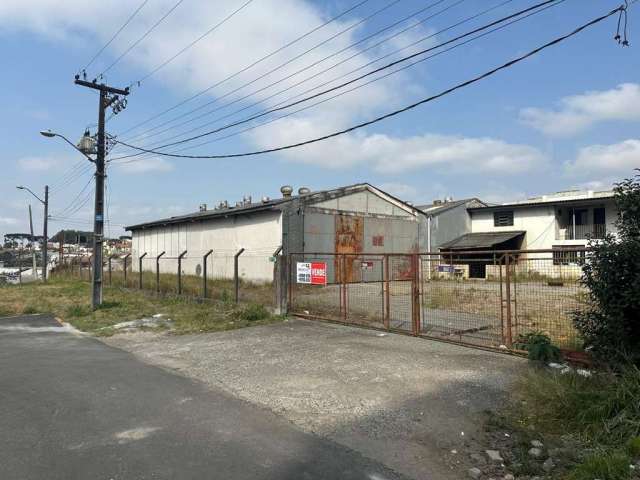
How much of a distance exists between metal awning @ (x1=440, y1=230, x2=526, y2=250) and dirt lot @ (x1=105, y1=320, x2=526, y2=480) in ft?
88.1

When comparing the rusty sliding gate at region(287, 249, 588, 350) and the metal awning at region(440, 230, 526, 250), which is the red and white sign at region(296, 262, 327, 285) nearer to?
the rusty sliding gate at region(287, 249, 588, 350)

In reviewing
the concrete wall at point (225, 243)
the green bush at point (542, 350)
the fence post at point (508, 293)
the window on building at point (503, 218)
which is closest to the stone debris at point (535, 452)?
the green bush at point (542, 350)

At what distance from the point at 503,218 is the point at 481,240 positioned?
346 cm

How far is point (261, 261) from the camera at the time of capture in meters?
23.6

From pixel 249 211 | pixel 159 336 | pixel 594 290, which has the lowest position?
pixel 159 336

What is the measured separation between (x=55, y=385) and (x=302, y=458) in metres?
4.74

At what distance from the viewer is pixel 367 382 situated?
292 inches

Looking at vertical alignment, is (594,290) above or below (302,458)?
above

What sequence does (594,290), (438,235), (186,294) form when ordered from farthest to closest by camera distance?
(438,235)
(186,294)
(594,290)

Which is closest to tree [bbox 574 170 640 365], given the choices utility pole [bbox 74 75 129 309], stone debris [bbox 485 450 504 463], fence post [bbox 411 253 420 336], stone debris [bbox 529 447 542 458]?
stone debris [bbox 529 447 542 458]

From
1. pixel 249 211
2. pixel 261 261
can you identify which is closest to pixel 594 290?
pixel 261 261

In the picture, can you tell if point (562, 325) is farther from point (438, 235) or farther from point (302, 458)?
point (438, 235)

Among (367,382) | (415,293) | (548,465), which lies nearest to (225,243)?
(415,293)

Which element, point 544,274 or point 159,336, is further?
point 159,336
